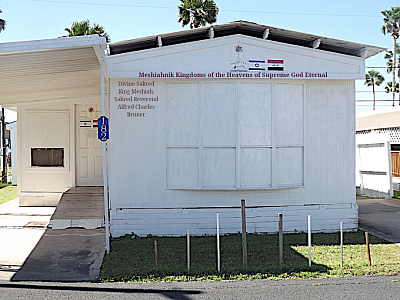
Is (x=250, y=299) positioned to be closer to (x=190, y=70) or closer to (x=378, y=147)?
(x=190, y=70)

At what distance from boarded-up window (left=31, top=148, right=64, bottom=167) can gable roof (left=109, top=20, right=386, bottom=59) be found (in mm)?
4248

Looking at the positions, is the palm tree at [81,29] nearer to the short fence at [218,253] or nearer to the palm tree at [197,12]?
the palm tree at [197,12]

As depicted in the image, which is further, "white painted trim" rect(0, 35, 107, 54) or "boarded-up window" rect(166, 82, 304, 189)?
"boarded-up window" rect(166, 82, 304, 189)

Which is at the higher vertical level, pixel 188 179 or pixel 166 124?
pixel 166 124

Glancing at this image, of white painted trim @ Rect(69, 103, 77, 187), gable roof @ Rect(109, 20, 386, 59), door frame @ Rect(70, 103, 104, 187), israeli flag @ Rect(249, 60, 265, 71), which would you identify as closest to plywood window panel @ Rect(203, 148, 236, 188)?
israeli flag @ Rect(249, 60, 265, 71)

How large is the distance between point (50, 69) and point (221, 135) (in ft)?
11.6

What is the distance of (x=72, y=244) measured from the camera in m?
7.93

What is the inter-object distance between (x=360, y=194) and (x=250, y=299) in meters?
12.2

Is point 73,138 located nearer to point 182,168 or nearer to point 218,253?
point 182,168

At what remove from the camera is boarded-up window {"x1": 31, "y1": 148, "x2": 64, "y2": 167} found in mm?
11641

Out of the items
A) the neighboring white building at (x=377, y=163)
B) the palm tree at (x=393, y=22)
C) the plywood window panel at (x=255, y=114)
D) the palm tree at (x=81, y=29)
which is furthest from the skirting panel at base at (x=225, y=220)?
the palm tree at (x=393, y=22)

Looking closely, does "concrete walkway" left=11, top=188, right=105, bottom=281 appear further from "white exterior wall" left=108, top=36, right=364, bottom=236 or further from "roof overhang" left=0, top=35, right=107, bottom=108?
"roof overhang" left=0, top=35, right=107, bottom=108

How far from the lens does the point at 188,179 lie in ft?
28.2

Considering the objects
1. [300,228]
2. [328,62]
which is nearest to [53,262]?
[300,228]
